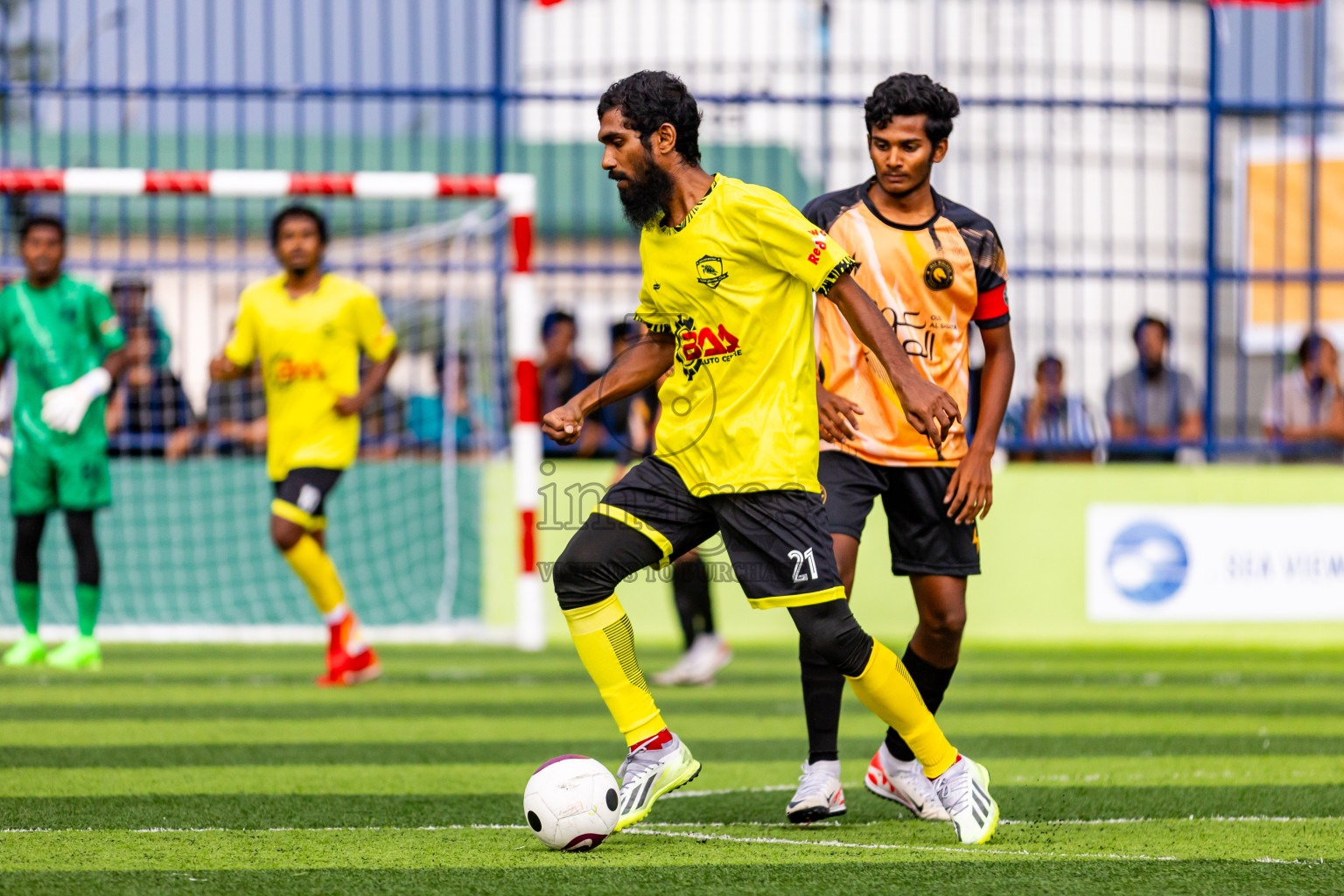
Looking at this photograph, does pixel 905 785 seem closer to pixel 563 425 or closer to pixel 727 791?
pixel 727 791

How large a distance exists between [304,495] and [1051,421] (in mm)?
5244

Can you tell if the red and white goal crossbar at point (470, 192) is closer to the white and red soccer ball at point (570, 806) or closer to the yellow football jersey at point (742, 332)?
the yellow football jersey at point (742, 332)

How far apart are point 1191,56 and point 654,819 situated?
8.84 m

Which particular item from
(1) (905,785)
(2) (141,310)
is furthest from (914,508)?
(2) (141,310)

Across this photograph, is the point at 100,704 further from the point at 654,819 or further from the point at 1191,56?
the point at 1191,56

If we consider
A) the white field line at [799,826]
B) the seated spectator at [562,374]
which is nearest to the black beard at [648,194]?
the white field line at [799,826]

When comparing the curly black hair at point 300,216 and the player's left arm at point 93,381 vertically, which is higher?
the curly black hair at point 300,216

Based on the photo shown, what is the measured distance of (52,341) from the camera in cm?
895

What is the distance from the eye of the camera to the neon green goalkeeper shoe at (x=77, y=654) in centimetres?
895

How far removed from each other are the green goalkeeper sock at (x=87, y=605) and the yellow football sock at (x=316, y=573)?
4.58 ft

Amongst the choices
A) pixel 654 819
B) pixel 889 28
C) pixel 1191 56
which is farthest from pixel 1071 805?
pixel 889 28

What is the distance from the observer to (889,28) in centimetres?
1455

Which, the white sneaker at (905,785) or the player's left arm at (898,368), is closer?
the player's left arm at (898,368)

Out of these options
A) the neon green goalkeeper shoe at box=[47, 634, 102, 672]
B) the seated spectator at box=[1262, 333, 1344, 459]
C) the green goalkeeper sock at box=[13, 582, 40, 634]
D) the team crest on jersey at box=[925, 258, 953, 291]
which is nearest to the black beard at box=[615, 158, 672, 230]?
the team crest on jersey at box=[925, 258, 953, 291]
